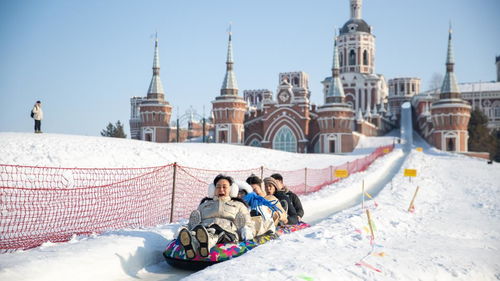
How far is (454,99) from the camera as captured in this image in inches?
2242

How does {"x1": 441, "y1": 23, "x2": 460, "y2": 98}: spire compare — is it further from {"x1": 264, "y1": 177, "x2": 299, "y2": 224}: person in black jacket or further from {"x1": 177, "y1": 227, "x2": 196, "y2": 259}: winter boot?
{"x1": 177, "y1": 227, "x2": 196, "y2": 259}: winter boot

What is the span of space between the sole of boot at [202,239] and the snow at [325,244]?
1.24ft

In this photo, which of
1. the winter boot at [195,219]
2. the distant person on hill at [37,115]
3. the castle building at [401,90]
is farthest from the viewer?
the castle building at [401,90]

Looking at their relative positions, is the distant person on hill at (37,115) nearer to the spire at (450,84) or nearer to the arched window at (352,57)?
the spire at (450,84)

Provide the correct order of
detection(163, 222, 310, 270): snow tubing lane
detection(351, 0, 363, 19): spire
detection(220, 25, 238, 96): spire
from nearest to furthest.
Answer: detection(163, 222, 310, 270): snow tubing lane → detection(220, 25, 238, 96): spire → detection(351, 0, 363, 19): spire

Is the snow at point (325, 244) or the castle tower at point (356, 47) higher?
the castle tower at point (356, 47)

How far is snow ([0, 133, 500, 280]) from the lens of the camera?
6598 millimetres

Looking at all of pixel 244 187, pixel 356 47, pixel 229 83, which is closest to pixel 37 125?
pixel 244 187

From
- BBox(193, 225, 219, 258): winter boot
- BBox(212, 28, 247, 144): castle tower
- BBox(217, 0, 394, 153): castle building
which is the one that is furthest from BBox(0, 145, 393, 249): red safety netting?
BBox(212, 28, 247, 144): castle tower

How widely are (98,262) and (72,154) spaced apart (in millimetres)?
15029

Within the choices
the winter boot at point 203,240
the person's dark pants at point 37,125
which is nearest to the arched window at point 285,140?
the person's dark pants at point 37,125

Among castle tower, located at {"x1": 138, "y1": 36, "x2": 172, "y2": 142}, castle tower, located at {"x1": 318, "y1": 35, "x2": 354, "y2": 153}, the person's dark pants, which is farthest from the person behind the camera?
castle tower, located at {"x1": 138, "y1": 36, "x2": 172, "y2": 142}

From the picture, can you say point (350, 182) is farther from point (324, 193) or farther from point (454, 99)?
point (454, 99)

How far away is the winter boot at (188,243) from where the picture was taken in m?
7.06
